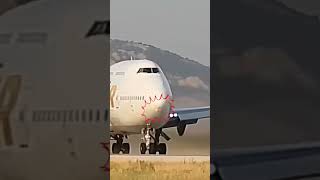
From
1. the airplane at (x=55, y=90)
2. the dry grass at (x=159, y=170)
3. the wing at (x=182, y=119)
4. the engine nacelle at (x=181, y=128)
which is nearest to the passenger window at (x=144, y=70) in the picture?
the wing at (x=182, y=119)

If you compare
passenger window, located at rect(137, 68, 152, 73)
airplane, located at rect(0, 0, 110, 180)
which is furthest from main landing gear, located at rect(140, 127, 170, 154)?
airplane, located at rect(0, 0, 110, 180)

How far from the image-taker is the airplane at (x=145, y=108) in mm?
3047

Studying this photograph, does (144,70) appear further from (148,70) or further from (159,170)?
(159,170)

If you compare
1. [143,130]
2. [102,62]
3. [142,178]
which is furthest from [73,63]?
[143,130]

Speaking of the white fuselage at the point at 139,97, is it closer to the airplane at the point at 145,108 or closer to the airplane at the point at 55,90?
the airplane at the point at 145,108

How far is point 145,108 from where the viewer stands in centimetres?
405

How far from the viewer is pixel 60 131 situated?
6.33 feet

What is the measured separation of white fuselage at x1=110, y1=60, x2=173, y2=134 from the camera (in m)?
3.10

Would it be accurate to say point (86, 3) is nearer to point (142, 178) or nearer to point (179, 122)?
point (142, 178)
